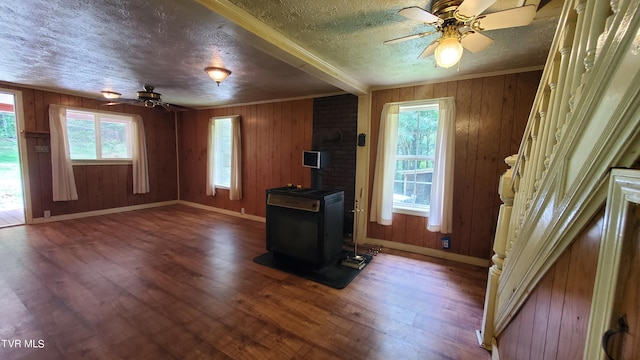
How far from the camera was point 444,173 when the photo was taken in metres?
3.16

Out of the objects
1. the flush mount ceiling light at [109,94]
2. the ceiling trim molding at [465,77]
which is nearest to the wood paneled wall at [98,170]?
the flush mount ceiling light at [109,94]

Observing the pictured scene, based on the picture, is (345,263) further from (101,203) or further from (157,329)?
(101,203)

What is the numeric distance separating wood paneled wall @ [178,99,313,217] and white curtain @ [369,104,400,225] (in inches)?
50.0

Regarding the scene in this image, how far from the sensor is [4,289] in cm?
235

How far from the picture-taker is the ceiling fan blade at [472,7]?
133 centimetres

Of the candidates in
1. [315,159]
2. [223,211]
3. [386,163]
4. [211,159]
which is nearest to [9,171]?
[211,159]

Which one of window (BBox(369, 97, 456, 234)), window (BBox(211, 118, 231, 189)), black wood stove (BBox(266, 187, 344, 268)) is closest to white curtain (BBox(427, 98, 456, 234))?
window (BBox(369, 97, 456, 234))

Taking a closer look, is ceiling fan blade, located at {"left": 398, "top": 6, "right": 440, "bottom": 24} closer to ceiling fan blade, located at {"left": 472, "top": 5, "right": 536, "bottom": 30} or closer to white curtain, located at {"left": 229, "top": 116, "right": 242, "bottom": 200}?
ceiling fan blade, located at {"left": 472, "top": 5, "right": 536, "bottom": 30}

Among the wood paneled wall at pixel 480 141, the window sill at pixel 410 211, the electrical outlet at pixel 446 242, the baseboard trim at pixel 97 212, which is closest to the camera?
the wood paneled wall at pixel 480 141

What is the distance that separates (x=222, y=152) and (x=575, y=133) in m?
5.62

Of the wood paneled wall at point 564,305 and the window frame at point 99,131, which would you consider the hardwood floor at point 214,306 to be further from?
the window frame at point 99,131

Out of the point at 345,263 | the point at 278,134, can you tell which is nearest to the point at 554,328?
the point at 345,263

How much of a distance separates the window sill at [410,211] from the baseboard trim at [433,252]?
1.47 feet

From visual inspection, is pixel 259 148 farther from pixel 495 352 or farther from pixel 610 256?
pixel 610 256
